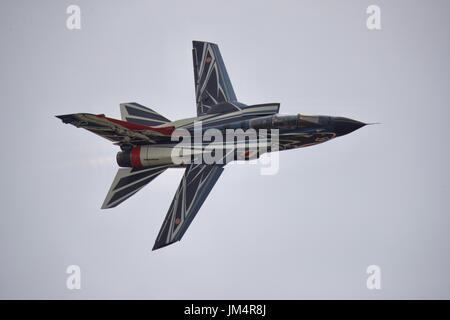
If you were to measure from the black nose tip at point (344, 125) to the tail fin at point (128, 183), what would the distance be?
9.38 metres

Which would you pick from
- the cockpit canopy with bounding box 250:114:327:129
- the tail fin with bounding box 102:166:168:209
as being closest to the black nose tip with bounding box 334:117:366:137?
the cockpit canopy with bounding box 250:114:327:129

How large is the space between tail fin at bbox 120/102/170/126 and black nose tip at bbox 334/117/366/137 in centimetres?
971

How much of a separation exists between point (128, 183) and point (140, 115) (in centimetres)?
438

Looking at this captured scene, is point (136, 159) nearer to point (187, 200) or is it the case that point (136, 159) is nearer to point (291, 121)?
point (187, 200)

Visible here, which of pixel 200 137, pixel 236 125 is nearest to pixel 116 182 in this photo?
pixel 200 137

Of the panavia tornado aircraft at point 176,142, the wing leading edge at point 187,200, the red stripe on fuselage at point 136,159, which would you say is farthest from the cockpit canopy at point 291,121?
the red stripe on fuselage at point 136,159

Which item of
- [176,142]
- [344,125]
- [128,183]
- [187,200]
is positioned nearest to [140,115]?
[176,142]

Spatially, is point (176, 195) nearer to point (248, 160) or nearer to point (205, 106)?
point (248, 160)

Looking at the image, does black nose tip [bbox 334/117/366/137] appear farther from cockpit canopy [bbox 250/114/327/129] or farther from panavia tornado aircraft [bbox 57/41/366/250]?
cockpit canopy [bbox 250/114/327/129]

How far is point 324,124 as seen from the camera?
31.1 meters

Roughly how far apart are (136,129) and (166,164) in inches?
98.3

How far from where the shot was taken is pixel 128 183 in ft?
108

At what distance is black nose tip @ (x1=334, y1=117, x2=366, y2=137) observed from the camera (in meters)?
30.7

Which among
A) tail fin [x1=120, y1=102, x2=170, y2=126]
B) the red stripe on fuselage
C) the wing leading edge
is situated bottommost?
the wing leading edge
